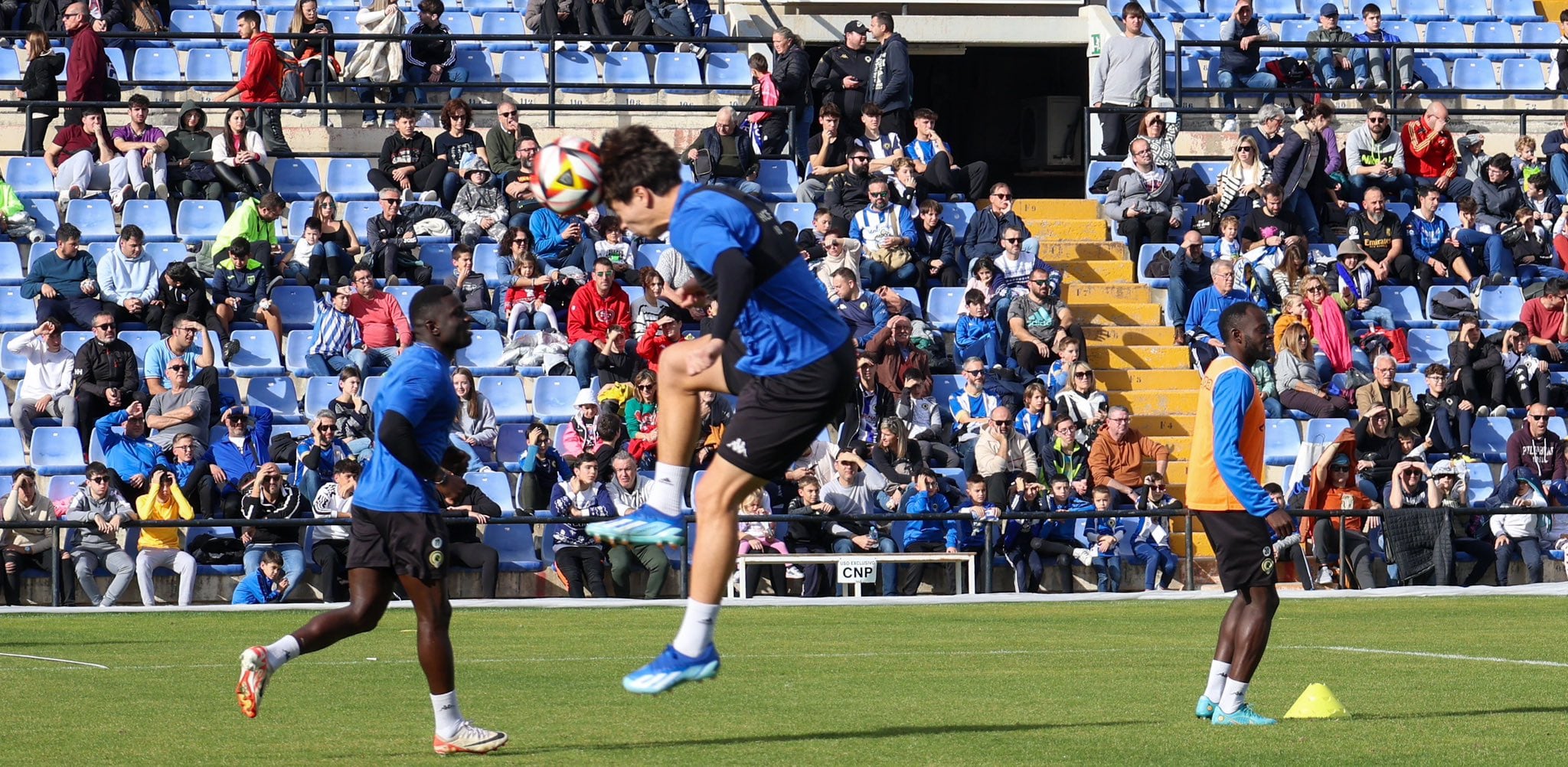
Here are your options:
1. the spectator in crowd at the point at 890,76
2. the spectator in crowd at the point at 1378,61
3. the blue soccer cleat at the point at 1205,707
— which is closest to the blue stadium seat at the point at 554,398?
the spectator in crowd at the point at 890,76

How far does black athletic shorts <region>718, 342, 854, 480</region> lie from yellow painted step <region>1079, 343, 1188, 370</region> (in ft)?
50.4

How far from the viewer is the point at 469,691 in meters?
11.1

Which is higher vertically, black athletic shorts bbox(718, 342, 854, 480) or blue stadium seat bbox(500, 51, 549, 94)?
blue stadium seat bbox(500, 51, 549, 94)

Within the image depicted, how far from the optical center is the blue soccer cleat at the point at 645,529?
764cm

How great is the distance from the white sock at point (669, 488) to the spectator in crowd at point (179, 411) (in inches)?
468

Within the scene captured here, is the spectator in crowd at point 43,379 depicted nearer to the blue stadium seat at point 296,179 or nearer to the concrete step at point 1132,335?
the blue stadium seat at point 296,179

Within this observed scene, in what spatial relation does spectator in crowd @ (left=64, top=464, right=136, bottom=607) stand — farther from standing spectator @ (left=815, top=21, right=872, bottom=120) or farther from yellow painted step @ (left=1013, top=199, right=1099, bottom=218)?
yellow painted step @ (left=1013, top=199, right=1099, bottom=218)

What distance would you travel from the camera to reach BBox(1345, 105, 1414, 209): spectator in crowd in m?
24.9

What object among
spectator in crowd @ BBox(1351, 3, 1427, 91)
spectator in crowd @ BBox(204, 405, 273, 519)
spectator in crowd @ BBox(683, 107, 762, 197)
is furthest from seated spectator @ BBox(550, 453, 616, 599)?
spectator in crowd @ BBox(1351, 3, 1427, 91)

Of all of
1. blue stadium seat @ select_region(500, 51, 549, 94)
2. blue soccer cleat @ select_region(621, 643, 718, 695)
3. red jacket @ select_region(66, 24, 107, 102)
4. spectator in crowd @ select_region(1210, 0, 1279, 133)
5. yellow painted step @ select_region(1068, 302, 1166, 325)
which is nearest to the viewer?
blue soccer cleat @ select_region(621, 643, 718, 695)

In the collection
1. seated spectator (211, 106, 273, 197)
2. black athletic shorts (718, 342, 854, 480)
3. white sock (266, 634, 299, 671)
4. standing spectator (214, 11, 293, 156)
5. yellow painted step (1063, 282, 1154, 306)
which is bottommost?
white sock (266, 634, 299, 671)

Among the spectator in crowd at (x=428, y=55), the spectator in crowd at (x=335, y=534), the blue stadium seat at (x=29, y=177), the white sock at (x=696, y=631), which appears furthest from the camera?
the spectator in crowd at (x=428, y=55)

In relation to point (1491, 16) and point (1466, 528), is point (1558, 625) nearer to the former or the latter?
point (1466, 528)

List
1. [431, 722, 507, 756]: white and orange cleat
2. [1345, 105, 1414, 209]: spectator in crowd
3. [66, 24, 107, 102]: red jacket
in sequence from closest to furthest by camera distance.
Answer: [431, 722, 507, 756]: white and orange cleat < [66, 24, 107, 102]: red jacket < [1345, 105, 1414, 209]: spectator in crowd
